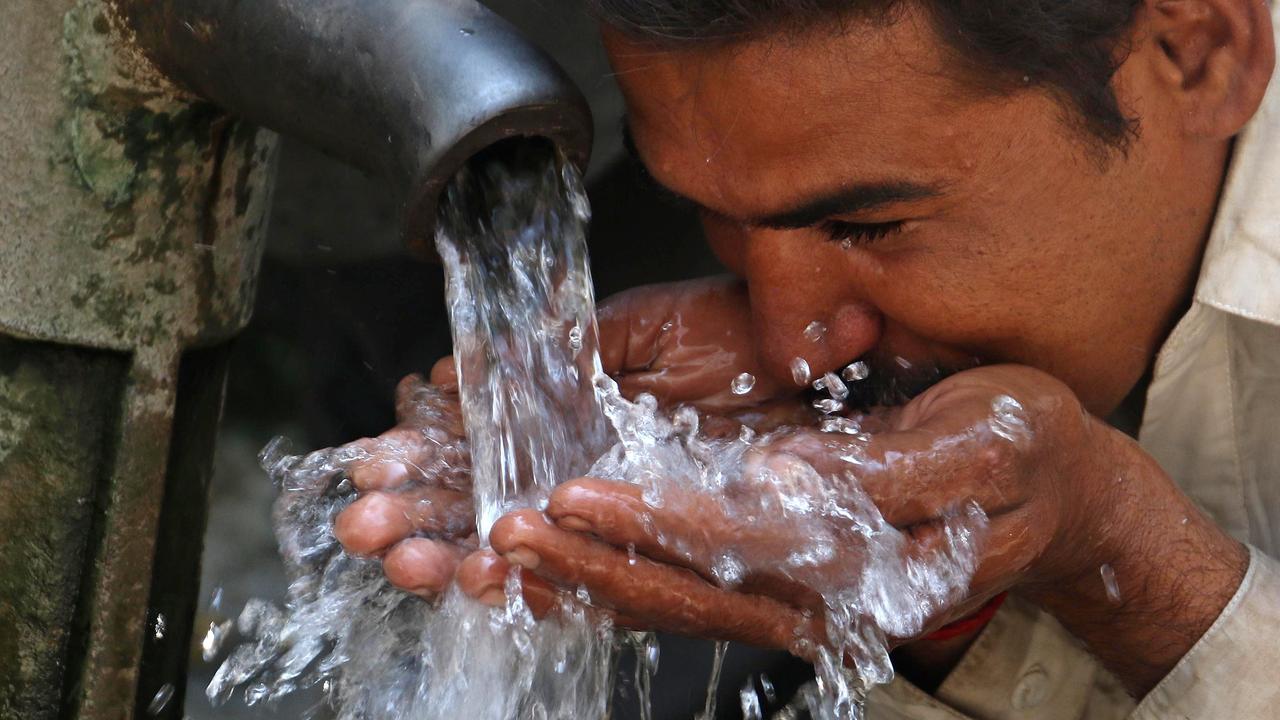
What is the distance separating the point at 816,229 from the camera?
A: 1716 mm

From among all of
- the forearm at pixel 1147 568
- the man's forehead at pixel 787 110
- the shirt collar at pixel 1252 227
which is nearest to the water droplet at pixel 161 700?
the man's forehead at pixel 787 110

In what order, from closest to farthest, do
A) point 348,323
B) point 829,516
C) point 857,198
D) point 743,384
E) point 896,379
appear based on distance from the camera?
point 829,516, point 857,198, point 896,379, point 743,384, point 348,323

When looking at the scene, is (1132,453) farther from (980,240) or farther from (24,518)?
(24,518)

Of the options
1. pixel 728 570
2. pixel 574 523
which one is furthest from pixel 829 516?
pixel 574 523

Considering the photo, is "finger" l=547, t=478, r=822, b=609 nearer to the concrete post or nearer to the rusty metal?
the rusty metal

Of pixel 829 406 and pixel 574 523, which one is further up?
pixel 829 406

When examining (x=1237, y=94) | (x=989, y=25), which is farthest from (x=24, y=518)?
(x=1237, y=94)

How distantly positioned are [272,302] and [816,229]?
3.24ft

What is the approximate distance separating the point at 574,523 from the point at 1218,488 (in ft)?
3.92

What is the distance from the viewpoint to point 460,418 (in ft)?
5.94

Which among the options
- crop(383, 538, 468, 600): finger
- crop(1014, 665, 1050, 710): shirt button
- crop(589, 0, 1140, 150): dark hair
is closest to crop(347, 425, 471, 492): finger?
crop(383, 538, 468, 600): finger

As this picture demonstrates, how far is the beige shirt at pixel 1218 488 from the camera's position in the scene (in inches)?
69.8

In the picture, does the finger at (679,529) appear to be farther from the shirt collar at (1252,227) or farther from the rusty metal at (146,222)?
the shirt collar at (1252,227)

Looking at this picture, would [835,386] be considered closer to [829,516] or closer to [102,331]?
[829,516]
